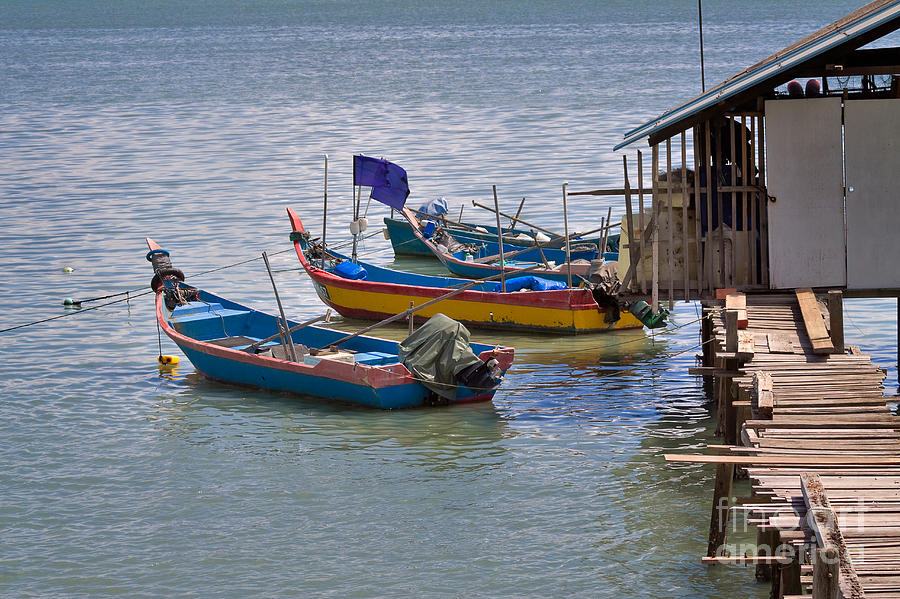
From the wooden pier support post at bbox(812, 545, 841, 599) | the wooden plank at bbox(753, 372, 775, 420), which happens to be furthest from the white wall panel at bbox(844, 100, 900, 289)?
the wooden pier support post at bbox(812, 545, 841, 599)

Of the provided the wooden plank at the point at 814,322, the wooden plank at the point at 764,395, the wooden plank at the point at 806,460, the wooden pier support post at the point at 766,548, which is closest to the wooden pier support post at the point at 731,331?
the wooden plank at the point at 814,322

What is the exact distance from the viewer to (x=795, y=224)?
15586 millimetres

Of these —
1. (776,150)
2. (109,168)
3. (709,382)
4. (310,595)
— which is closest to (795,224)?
(776,150)

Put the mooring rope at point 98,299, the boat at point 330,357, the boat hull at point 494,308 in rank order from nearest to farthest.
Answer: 1. the boat at point 330,357
2. the boat hull at point 494,308
3. the mooring rope at point 98,299

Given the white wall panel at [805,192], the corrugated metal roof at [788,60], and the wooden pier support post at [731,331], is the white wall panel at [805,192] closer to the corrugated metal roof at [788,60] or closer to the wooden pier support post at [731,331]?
the corrugated metal roof at [788,60]

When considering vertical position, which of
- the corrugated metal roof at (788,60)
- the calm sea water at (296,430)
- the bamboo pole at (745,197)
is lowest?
the calm sea water at (296,430)

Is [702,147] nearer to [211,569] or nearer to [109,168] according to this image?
[211,569]

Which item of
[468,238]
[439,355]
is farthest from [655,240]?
[468,238]

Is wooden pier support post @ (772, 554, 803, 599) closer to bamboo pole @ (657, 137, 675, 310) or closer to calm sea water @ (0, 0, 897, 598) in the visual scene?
calm sea water @ (0, 0, 897, 598)

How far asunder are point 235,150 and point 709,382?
3642cm

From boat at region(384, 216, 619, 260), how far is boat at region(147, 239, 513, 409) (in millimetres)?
5797

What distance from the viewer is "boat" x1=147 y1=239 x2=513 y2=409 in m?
17.9

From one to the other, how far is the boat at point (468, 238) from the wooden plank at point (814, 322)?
354 inches

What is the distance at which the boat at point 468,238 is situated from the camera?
1064 inches
